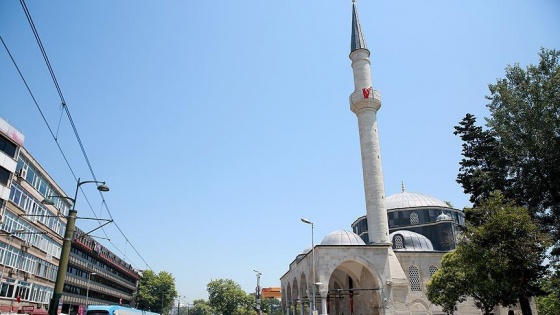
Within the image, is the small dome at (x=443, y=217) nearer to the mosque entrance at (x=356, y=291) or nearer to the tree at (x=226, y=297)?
the mosque entrance at (x=356, y=291)

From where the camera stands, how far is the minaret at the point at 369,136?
103ft

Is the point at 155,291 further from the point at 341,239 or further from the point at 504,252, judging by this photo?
the point at 504,252

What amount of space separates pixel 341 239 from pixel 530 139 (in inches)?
668

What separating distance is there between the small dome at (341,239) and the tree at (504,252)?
11.0m

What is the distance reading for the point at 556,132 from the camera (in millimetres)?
17109

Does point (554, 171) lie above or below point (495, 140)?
below

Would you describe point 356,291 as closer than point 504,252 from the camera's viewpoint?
No

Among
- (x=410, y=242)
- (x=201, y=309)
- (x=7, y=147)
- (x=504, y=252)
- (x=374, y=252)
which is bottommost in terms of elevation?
(x=201, y=309)

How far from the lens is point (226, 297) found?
7131cm

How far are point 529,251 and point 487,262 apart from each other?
6.11 ft

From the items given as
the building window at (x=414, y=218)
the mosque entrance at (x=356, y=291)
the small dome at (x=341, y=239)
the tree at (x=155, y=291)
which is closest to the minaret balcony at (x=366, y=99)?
the small dome at (x=341, y=239)

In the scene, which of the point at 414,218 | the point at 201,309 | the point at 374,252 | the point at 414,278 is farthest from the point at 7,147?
the point at 201,309

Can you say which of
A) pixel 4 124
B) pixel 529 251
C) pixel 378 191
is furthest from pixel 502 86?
pixel 4 124

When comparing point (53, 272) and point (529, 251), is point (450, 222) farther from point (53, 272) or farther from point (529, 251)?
point (53, 272)
